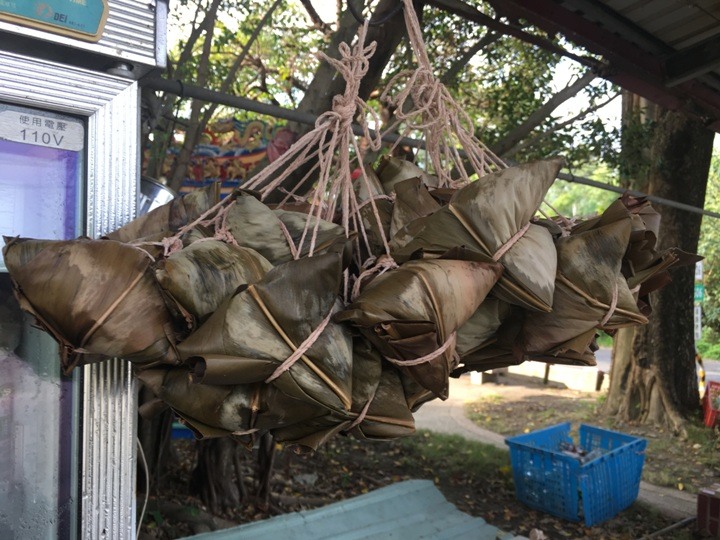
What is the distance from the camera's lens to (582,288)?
4.18ft

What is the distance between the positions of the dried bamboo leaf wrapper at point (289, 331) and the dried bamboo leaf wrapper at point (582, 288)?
19.8 inches

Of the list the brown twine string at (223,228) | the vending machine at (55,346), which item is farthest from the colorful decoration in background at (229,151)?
the brown twine string at (223,228)

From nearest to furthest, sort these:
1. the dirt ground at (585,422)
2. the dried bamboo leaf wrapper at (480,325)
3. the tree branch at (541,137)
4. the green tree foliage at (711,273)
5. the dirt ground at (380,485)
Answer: the dried bamboo leaf wrapper at (480,325) → the dirt ground at (380,485) → the tree branch at (541,137) → the dirt ground at (585,422) → the green tree foliage at (711,273)

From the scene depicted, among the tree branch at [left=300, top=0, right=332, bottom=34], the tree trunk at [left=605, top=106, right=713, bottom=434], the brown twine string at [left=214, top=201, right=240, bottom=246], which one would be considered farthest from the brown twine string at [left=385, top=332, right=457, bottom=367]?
the tree trunk at [left=605, top=106, right=713, bottom=434]

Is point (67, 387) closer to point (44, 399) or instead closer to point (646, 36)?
point (44, 399)

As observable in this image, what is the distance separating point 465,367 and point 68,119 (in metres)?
1.22

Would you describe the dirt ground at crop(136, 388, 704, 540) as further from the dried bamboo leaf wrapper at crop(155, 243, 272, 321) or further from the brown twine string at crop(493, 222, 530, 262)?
the brown twine string at crop(493, 222, 530, 262)

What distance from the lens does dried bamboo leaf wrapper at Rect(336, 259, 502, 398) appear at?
100 centimetres

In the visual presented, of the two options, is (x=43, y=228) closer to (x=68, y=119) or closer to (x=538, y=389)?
(x=68, y=119)

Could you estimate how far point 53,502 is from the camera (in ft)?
5.32

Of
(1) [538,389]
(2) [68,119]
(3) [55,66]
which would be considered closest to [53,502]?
(2) [68,119]

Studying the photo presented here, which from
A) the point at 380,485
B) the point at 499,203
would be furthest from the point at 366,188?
the point at 380,485

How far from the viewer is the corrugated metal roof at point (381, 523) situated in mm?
2811

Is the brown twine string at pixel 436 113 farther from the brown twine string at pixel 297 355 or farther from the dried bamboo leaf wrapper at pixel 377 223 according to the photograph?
the brown twine string at pixel 297 355
